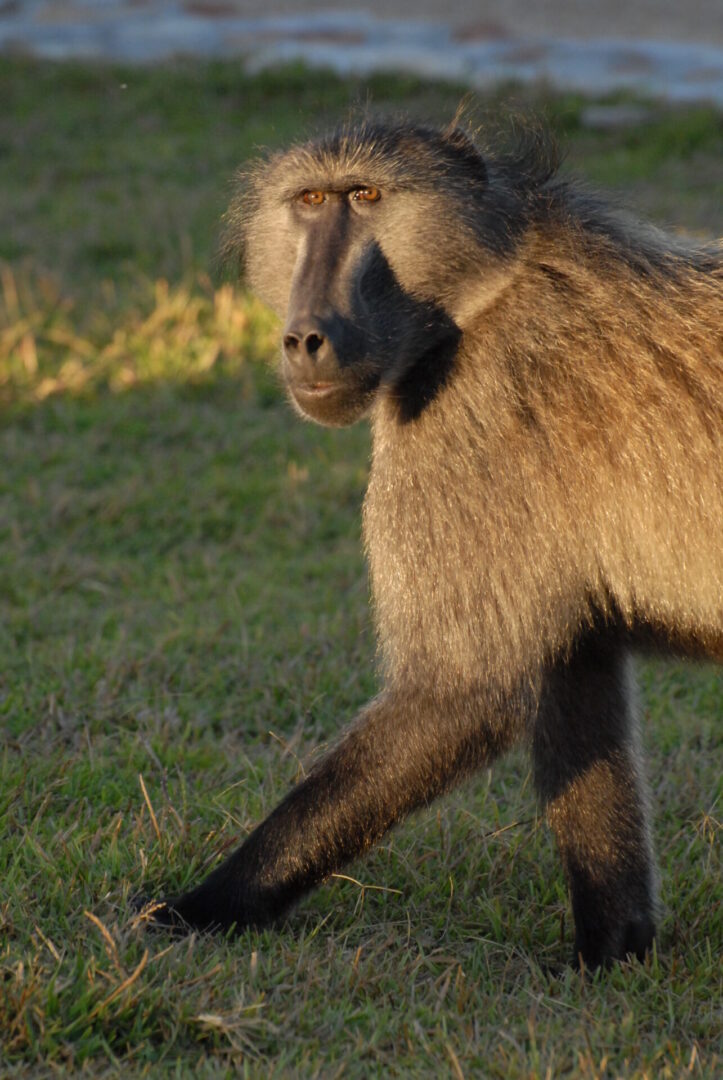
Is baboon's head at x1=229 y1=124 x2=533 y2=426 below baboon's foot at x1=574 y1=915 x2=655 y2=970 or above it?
above

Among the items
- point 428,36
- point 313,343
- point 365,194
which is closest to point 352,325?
point 313,343

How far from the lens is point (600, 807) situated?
8.72 feet

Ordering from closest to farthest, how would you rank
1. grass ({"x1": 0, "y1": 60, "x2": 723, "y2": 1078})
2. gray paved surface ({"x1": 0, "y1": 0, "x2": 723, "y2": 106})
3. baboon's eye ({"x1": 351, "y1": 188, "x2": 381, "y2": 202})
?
grass ({"x1": 0, "y1": 60, "x2": 723, "y2": 1078}), baboon's eye ({"x1": 351, "y1": 188, "x2": 381, "y2": 202}), gray paved surface ({"x1": 0, "y1": 0, "x2": 723, "y2": 106})

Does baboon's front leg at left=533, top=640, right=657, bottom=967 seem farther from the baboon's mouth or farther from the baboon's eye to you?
the baboon's eye

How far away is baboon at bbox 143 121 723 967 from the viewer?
239 cm

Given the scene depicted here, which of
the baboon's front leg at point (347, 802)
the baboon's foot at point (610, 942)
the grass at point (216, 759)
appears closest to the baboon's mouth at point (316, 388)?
the baboon's front leg at point (347, 802)

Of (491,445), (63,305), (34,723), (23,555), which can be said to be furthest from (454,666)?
(63,305)

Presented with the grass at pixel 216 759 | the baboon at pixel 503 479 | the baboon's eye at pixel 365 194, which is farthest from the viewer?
the baboon's eye at pixel 365 194

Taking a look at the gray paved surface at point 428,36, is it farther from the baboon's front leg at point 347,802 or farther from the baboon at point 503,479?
the baboon's front leg at point 347,802

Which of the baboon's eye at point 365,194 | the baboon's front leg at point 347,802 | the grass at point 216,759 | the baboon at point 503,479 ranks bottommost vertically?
the grass at point 216,759

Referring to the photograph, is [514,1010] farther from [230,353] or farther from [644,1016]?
[230,353]

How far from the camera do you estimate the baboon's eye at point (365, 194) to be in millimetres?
2566

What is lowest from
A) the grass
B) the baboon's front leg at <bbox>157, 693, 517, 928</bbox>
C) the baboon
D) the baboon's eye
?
the grass

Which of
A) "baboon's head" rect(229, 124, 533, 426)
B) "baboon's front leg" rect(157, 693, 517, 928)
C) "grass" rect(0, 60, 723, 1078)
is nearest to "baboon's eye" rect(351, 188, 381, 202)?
"baboon's head" rect(229, 124, 533, 426)
